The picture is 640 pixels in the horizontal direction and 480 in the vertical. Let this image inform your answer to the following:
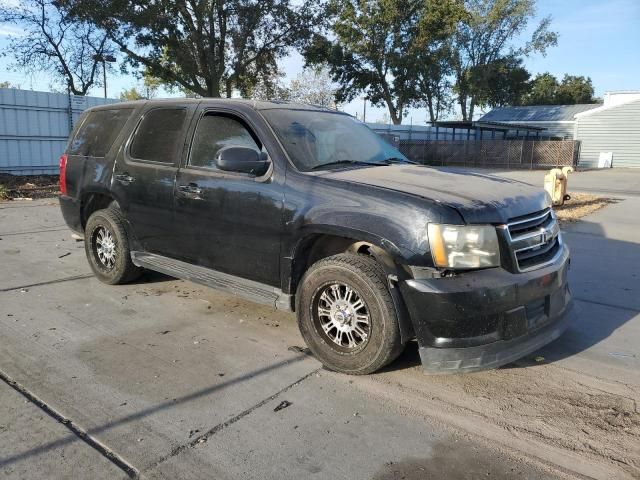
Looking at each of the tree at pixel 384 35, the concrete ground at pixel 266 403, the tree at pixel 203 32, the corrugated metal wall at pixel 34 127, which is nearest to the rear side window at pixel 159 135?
the concrete ground at pixel 266 403

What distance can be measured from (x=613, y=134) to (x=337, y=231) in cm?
3770

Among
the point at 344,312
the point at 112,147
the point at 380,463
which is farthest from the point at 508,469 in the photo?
the point at 112,147

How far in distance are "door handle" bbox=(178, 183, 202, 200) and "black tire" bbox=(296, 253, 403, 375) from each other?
1293mm

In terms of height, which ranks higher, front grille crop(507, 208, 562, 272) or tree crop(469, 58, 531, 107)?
tree crop(469, 58, 531, 107)

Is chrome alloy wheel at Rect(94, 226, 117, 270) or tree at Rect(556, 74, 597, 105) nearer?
chrome alloy wheel at Rect(94, 226, 117, 270)

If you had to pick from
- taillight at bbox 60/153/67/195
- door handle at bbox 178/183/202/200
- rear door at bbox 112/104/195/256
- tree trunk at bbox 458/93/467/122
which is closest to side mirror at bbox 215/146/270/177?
door handle at bbox 178/183/202/200

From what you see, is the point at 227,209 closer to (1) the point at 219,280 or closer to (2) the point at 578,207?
(1) the point at 219,280

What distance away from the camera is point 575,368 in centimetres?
389

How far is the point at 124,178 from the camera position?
516cm

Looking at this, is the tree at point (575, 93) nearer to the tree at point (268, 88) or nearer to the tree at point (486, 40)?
the tree at point (486, 40)

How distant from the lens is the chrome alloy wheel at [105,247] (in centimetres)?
552

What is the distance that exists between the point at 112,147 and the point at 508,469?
15.1 ft

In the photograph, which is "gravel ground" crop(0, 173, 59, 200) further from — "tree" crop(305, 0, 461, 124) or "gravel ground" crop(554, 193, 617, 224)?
"tree" crop(305, 0, 461, 124)

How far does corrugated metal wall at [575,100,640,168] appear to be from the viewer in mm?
34219
